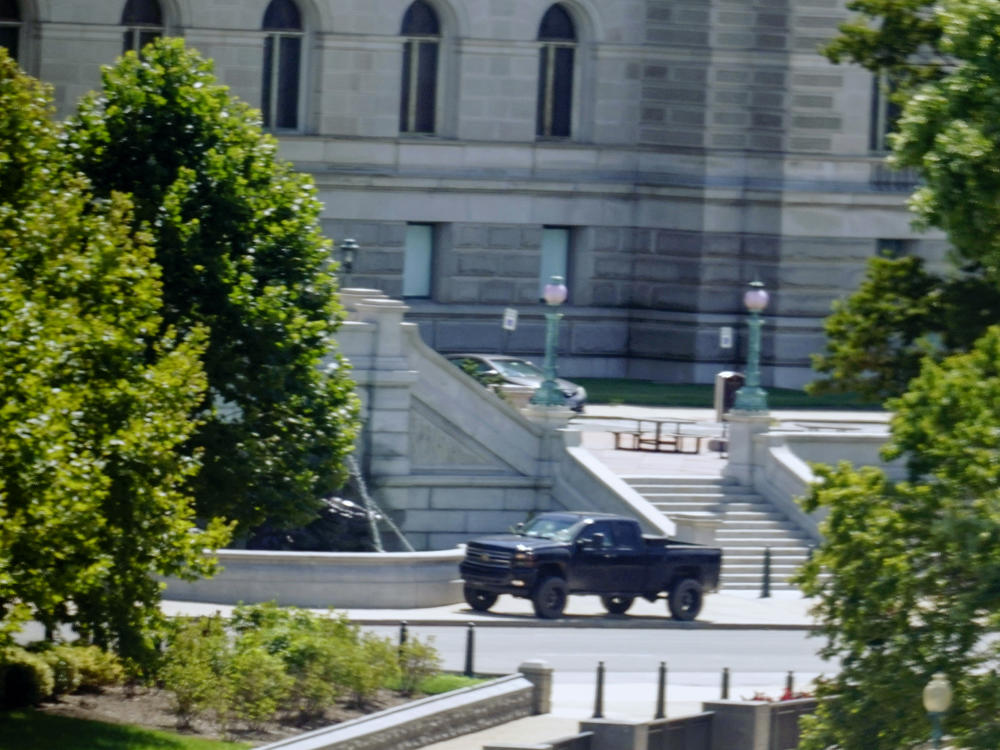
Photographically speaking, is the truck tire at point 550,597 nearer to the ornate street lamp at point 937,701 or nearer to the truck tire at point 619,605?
the truck tire at point 619,605

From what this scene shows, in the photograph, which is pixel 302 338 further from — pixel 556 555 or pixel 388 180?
pixel 388 180

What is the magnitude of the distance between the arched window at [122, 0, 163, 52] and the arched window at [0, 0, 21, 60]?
2301 mm

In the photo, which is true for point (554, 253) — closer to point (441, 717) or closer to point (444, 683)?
point (444, 683)

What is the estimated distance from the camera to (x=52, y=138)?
26062 mm

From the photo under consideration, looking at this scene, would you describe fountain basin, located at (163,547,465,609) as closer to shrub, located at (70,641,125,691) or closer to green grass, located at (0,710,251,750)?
shrub, located at (70,641,125,691)

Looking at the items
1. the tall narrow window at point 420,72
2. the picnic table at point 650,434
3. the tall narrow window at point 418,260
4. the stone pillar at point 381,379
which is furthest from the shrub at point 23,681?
the tall narrow window at point 420,72

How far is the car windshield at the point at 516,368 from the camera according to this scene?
50219mm

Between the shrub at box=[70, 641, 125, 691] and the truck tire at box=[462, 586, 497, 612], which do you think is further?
the truck tire at box=[462, 586, 497, 612]

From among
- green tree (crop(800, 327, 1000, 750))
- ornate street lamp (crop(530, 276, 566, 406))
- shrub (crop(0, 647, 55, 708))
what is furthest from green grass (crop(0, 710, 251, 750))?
ornate street lamp (crop(530, 276, 566, 406))

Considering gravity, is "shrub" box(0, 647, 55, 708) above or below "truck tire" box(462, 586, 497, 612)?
above

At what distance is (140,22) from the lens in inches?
2069

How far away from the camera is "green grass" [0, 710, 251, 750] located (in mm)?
23594

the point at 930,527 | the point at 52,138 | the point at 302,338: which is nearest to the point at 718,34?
the point at 302,338

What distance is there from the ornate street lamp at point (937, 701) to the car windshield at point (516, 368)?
97.3 ft
